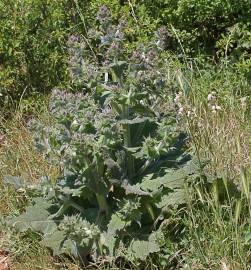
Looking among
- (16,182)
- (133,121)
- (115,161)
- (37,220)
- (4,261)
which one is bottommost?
(4,261)

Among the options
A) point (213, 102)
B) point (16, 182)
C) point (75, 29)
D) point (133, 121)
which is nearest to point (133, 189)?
point (133, 121)

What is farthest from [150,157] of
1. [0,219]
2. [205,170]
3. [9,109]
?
[9,109]

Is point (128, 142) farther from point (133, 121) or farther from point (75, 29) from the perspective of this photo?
point (75, 29)

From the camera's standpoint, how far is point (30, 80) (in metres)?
5.75

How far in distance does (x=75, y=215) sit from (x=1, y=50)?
6.97 ft

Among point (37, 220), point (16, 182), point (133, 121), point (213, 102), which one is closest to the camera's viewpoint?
point (133, 121)

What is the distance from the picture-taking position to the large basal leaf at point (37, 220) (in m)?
3.94

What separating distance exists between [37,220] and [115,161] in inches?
23.0

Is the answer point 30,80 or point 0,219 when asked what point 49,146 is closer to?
point 0,219

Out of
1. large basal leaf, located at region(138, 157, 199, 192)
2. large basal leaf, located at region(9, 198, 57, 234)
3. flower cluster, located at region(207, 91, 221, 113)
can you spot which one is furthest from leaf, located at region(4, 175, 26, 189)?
flower cluster, located at region(207, 91, 221, 113)

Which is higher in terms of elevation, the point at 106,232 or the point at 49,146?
the point at 49,146

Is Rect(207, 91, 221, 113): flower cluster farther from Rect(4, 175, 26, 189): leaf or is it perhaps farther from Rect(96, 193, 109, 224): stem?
Rect(4, 175, 26, 189): leaf

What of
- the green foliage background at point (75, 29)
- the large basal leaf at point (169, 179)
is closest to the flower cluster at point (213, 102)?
the green foliage background at point (75, 29)

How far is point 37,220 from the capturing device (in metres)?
3.98
